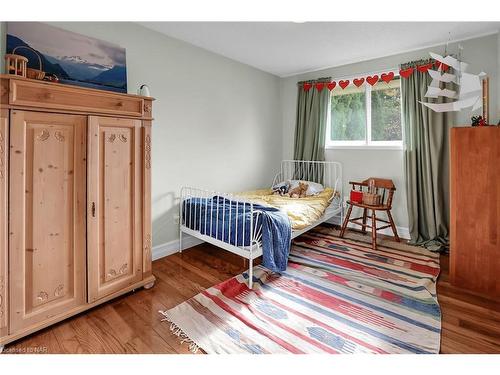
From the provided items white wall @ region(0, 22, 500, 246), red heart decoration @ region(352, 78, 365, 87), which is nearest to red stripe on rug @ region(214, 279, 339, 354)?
white wall @ region(0, 22, 500, 246)

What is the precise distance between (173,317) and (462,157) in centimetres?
265

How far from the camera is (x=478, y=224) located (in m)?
2.30

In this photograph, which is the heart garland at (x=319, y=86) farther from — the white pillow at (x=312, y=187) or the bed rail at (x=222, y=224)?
the bed rail at (x=222, y=224)

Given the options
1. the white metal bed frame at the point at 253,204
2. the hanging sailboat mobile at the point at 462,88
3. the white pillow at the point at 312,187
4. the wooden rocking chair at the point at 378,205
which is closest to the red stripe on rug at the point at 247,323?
the white metal bed frame at the point at 253,204

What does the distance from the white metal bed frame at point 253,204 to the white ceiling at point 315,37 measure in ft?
5.10

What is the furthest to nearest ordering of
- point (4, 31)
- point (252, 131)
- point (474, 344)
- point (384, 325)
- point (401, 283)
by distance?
1. point (252, 131)
2. point (401, 283)
3. point (4, 31)
4. point (384, 325)
5. point (474, 344)

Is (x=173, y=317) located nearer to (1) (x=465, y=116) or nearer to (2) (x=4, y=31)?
(2) (x=4, y=31)

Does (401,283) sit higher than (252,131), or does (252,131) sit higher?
(252,131)

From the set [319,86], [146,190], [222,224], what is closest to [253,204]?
[222,224]

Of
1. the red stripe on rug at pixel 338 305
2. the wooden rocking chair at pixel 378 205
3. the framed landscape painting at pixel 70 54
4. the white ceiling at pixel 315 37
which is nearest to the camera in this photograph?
the red stripe on rug at pixel 338 305

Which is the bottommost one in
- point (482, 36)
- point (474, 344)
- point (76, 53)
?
point (474, 344)

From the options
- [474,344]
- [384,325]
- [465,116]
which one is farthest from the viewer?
[465,116]

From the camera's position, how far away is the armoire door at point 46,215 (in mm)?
1629
